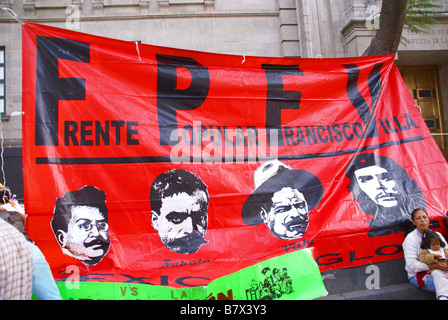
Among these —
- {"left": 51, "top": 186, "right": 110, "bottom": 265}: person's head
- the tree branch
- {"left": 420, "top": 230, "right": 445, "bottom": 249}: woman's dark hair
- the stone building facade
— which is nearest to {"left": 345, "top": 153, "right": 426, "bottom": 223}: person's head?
{"left": 420, "top": 230, "right": 445, "bottom": 249}: woman's dark hair

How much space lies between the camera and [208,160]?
3342 millimetres

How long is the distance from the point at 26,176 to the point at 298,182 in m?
2.71

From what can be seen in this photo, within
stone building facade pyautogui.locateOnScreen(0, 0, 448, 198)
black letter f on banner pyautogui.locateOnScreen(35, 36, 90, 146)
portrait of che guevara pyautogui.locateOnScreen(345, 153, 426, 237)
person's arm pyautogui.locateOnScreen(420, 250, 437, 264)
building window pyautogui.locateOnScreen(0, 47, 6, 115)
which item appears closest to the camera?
black letter f on banner pyautogui.locateOnScreen(35, 36, 90, 146)

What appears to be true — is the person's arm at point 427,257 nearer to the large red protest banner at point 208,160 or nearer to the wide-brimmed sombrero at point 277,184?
the large red protest banner at point 208,160

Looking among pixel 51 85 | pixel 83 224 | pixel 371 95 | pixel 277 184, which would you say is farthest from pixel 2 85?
pixel 371 95

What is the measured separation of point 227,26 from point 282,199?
7054 millimetres

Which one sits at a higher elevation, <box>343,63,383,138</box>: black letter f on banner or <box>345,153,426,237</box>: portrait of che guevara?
<box>343,63,383,138</box>: black letter f on banner

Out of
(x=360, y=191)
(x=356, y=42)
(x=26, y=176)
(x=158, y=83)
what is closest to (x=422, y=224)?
(x=360, y=191)

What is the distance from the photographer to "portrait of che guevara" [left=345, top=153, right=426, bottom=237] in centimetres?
342

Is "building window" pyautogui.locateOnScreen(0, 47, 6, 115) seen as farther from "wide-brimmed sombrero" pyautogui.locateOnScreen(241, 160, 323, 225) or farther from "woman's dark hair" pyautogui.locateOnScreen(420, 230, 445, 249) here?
"woman's dark hair" pyautogui.locateOnScreen(420, 230, 445, 249)

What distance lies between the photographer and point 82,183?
2.98 m

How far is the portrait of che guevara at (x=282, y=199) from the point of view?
3.26 meters

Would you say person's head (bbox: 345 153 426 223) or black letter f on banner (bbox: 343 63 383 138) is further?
black letter f on banner (bbox: 343 63 383 138)

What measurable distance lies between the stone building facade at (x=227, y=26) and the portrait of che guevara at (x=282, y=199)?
619 cm
